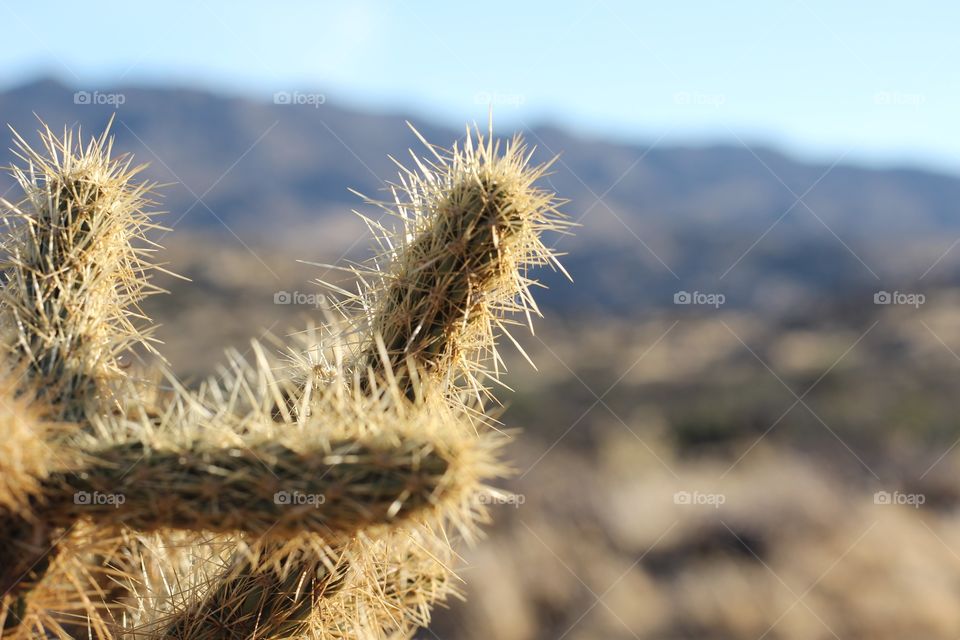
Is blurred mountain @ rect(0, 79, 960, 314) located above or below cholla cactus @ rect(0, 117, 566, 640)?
above

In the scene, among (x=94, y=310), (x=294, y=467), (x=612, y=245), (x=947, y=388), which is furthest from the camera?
(x=612, y=245)

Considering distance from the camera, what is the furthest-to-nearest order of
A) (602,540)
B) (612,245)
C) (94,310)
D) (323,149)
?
(323,149), (612,245), (602,540), (94,310)

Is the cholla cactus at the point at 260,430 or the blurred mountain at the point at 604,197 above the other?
the blurred mountain at the point at 604,197

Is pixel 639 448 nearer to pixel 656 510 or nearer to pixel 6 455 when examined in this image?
→ pixel 656 510

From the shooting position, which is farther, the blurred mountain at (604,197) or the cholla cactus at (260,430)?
the blurred mountain at (604,197)

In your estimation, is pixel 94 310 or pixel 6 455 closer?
pixel 6 455

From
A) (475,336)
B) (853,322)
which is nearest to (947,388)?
(853,322)

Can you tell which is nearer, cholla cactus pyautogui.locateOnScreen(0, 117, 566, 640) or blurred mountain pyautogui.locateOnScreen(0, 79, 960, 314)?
A: cholla cactus pyautogui.locateOnScreen(0, 117, 566, 640)
